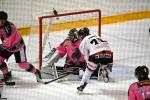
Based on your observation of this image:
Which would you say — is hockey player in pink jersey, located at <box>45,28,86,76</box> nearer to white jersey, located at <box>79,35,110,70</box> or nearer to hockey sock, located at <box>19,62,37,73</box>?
hockey sock, located at <box>19,62,37,73</box>

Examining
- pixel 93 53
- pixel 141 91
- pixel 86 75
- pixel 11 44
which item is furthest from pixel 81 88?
pixel 141 91

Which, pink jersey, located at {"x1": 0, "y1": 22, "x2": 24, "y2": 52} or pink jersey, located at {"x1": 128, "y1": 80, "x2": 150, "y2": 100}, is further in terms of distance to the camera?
pink jersey, located at {"x1": 0, "y1": 22, "x2": 24, "y2": 52}

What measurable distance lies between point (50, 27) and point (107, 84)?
6.01ft

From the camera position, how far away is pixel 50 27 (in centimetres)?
835

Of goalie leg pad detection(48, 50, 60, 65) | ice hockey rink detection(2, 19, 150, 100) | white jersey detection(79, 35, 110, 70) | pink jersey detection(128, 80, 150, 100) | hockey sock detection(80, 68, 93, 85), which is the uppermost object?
white jersey detection(79, 35, 110, 70)

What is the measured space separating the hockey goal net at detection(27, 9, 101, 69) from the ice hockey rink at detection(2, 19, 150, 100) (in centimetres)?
34

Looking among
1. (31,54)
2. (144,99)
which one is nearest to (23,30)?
(31,54)

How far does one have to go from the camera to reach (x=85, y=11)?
25.0 ft

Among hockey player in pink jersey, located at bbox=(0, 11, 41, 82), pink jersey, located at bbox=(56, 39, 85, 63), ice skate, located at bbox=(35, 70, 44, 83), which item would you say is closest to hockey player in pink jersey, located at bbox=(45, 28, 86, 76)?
pink jersey, located at bbox=(56, 39, 85, 63)

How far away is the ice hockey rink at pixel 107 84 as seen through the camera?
6.57 meters

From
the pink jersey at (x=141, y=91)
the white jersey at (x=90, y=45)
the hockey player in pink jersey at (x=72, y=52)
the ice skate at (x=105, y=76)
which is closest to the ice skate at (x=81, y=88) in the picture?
the white jersey at (x=90, y=45)

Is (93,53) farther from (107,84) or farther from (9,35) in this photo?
(9,35)

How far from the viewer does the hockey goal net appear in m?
7.32

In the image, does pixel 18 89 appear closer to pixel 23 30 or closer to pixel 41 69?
pixel 41 69
